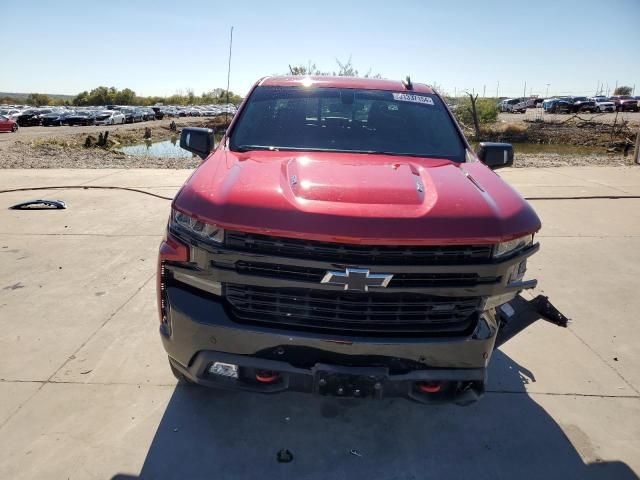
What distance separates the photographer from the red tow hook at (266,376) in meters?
2.31

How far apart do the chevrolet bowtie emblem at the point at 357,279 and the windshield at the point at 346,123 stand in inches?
52.8

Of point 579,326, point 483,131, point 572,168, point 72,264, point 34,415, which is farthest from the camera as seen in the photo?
point 483,131

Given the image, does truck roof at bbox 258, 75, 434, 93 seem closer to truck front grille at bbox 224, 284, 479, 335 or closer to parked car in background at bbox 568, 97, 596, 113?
truck front grille at bbox 224, 284, 479, 335

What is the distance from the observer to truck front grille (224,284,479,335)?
7.47 ft

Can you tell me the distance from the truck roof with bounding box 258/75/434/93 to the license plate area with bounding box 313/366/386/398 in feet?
8.30

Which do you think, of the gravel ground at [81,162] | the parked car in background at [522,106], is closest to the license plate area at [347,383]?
the gravel ground at [81,162]

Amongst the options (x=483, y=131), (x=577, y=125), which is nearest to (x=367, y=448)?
(x=483, y=131)

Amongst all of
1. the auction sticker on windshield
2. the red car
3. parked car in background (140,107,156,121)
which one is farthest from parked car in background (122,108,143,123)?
the auction sticker on windshield

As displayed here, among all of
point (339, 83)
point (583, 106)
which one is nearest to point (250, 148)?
point (339, 83)

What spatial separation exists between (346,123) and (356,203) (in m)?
A: 1.57

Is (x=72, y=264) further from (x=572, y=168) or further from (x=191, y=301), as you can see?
(x=572, y=168)

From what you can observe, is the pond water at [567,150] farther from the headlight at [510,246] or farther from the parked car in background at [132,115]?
the parked car in background at [132,115]

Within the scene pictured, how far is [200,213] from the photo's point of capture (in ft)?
7.57

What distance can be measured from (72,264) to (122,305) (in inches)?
52.9
